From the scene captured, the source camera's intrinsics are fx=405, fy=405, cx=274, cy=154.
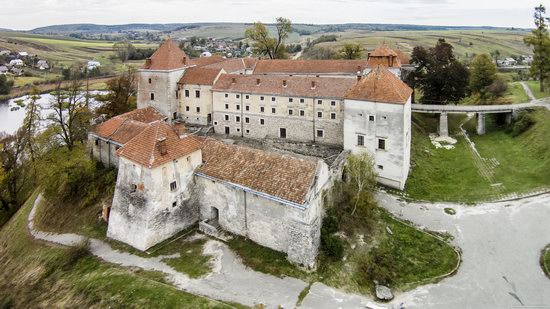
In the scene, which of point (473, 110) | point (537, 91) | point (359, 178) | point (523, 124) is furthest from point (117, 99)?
point (537, 91)

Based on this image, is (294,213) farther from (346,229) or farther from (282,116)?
(282,116)

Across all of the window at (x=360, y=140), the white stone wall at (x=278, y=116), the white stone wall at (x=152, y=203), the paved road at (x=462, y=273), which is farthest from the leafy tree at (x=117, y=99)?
the window at (x=360, y=140)

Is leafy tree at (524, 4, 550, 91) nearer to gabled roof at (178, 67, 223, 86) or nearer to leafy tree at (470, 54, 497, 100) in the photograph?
leafy tree at (470, 54, 497, 100)

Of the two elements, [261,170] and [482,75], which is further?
[482,75]

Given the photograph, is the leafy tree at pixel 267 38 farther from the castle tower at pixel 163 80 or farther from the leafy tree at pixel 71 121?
the leafy tree at pixel 71 121

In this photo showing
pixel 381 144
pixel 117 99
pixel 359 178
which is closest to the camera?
pixel 359 178

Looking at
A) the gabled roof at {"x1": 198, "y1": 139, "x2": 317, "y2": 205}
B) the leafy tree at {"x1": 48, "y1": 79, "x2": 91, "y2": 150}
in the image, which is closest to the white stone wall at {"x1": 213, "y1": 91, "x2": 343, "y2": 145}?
the gabled roof at {"x1": 198, "y1": 139, "x2": 317, "y2": 205}

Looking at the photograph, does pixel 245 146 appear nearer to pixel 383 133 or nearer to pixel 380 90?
pixel 383 133
